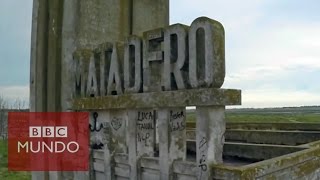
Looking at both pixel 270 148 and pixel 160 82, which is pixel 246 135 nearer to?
pixel 270 148

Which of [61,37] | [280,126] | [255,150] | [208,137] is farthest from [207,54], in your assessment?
[280,126]

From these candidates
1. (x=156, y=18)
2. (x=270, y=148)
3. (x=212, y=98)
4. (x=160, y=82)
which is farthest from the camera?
(x=156, y=18)

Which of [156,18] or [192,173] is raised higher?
[156,18]

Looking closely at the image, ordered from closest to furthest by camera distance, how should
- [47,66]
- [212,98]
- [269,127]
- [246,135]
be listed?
1. [212,98]
2. [47,66]
3. [246,135]
4. [269,127]

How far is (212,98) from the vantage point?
461 centimetres

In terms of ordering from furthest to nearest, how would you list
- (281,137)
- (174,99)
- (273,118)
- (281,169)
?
(273,118) < (281,137) < (281,169) < (174,99)

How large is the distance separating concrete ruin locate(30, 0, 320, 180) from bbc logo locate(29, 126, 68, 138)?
46 centimetres

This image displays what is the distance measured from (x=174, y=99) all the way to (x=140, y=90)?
95 cm

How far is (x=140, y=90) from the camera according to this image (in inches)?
232

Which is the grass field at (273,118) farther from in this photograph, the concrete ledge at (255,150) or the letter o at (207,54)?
the letter o at (207,54)

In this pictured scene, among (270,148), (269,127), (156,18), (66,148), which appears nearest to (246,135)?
(269,127)

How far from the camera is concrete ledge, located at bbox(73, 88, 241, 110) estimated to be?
4641 mm

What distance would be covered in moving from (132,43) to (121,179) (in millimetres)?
2354

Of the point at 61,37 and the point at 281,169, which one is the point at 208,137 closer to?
the point at 281,169
